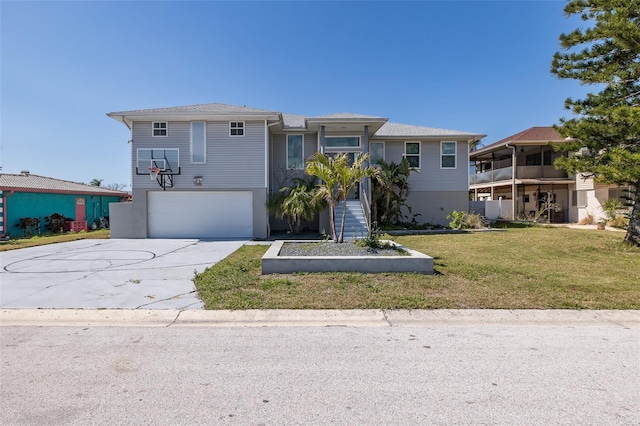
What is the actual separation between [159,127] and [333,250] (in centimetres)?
1090

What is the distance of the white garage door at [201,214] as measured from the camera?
15.0 meters

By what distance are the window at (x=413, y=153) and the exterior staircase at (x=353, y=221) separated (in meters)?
4.56

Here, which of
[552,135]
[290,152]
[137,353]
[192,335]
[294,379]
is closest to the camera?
[294,379]

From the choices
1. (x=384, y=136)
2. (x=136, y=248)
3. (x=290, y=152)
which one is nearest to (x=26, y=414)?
(x=136, y=248)

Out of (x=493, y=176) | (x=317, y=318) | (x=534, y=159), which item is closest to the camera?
(x=317, y=318)

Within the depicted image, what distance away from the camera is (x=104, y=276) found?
23.6 ft

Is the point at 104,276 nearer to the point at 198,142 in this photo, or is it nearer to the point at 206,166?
the point at 206,166

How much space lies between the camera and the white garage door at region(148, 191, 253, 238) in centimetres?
1498

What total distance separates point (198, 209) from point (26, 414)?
13.0 metres

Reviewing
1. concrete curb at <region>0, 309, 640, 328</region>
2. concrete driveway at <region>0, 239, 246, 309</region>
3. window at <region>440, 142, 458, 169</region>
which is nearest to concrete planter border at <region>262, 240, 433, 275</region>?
concrete driveway at <region>0, 239, 246, 309</region>

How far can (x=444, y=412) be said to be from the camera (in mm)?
2561

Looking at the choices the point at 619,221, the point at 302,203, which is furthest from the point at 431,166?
the point at 619,221

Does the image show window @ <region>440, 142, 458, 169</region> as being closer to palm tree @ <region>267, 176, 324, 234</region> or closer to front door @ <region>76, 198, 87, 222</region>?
palm tree @ <region>267, 176, 324, 234</region>

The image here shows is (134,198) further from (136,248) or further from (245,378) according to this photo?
(245,378)
